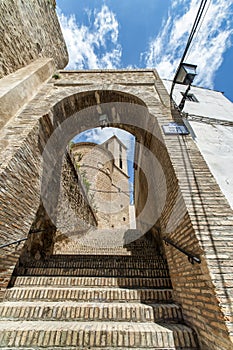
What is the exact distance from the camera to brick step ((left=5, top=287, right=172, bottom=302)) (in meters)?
2.37

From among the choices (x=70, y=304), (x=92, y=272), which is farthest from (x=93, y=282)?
(x=70, y=304)

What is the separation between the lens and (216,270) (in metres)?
1.72

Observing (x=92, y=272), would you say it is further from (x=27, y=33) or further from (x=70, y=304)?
(x=27, y=33)

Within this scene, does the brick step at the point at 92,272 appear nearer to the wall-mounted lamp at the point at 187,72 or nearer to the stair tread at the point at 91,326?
the stair tread at the point at 91,326

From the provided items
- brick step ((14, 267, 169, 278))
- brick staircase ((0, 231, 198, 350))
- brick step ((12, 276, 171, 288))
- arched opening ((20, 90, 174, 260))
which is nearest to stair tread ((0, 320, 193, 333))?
brick staircase ((0, 231, 198, 350))

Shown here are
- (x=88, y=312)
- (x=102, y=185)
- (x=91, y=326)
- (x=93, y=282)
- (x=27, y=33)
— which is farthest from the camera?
(x=102, y=185)

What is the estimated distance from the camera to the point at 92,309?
2.11 meters

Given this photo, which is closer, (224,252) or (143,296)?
(224,252)

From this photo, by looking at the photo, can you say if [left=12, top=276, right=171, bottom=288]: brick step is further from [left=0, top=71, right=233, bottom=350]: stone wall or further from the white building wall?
the white building wall

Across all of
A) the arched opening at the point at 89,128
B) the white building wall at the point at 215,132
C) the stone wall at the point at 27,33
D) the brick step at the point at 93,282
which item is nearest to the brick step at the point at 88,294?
the brick step at the point at 93,282

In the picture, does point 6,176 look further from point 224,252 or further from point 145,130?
point 145,130

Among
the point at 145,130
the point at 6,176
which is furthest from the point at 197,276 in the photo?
the point at 145,130

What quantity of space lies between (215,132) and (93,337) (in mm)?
4205

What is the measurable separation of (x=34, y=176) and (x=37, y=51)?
452 cm
